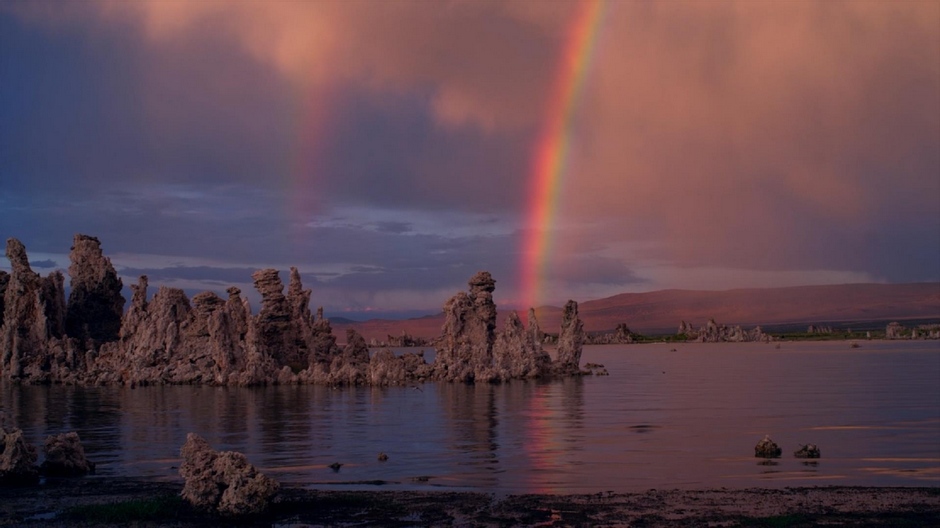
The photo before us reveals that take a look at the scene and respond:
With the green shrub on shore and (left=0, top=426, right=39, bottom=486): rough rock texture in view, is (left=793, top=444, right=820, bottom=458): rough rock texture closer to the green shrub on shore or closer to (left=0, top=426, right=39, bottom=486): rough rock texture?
the green shrub on shore

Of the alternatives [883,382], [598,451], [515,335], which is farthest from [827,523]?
[515,335]

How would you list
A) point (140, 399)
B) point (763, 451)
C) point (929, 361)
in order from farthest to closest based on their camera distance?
1. point (929, 361)
2. point (140, 399)
3. point (763, 451)

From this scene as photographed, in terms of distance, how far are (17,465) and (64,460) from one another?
2.01m

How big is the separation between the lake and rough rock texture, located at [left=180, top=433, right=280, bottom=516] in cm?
515

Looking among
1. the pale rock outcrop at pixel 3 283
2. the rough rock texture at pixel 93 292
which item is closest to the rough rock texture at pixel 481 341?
the rough rock texture at pixel 93 292

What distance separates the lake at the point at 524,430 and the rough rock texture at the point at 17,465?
2.65 m

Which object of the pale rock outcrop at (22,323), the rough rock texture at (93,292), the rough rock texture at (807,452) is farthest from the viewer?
the rough rock texture at (93,292)

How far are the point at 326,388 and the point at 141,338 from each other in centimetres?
2475

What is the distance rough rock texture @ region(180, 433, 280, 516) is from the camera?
25.5 metres

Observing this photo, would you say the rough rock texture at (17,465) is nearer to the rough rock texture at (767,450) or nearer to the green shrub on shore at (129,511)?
the green shrub on shore at (129,511)

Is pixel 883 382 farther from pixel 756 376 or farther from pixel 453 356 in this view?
pixel 453 356

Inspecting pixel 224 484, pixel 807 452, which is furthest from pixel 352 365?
pixel 224 484

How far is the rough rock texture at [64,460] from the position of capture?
109 ft

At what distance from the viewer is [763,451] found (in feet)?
120
